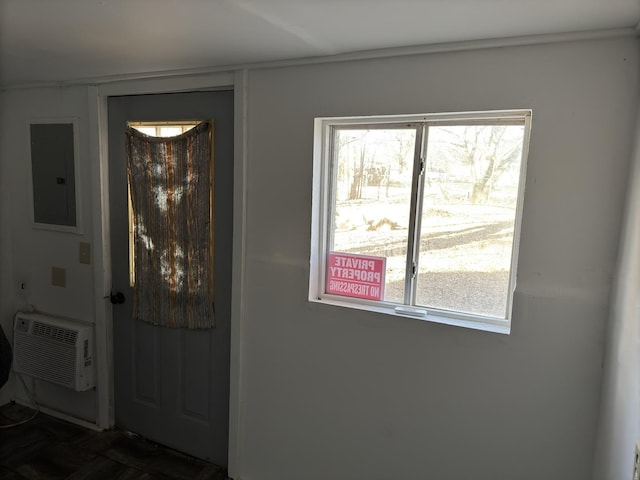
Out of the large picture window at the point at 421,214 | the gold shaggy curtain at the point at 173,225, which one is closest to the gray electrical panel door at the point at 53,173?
the gold shaggy curtain at the point at 173,225

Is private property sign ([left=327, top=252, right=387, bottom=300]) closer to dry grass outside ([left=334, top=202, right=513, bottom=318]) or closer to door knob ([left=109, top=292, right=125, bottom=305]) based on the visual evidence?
dry grass outside ([left=334, top=202, right=513, bottom=318])

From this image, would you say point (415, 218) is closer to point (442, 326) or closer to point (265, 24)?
point (442, 326)

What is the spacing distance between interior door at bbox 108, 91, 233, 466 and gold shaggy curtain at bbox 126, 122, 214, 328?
6cm

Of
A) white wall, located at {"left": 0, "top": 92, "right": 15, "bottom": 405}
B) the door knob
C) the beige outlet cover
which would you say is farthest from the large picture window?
white wall, located at {"left": 0, "top": 92, "right": 15, "bottom": 405}

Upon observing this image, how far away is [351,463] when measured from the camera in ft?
6.46

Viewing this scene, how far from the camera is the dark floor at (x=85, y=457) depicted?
2346 millimetres

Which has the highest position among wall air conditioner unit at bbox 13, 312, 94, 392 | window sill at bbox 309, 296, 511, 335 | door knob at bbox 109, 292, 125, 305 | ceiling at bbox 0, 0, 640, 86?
ceiling at bbox 0, 0, 640, 86

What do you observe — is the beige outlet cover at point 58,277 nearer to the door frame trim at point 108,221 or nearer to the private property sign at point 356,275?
the door frame trim at point 108,221

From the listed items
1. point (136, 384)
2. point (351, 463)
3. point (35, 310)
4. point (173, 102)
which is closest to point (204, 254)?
point (173, 102)

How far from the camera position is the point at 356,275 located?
6.51 feet

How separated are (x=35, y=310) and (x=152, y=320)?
1.03 metres

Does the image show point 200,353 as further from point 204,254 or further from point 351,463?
point 351,463

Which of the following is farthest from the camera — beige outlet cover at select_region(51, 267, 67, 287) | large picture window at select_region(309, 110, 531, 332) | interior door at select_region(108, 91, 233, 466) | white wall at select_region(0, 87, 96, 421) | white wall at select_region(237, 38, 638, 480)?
beige outlet cover at select_region(51, 267, 67, 287)

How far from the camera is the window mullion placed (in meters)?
1.80
